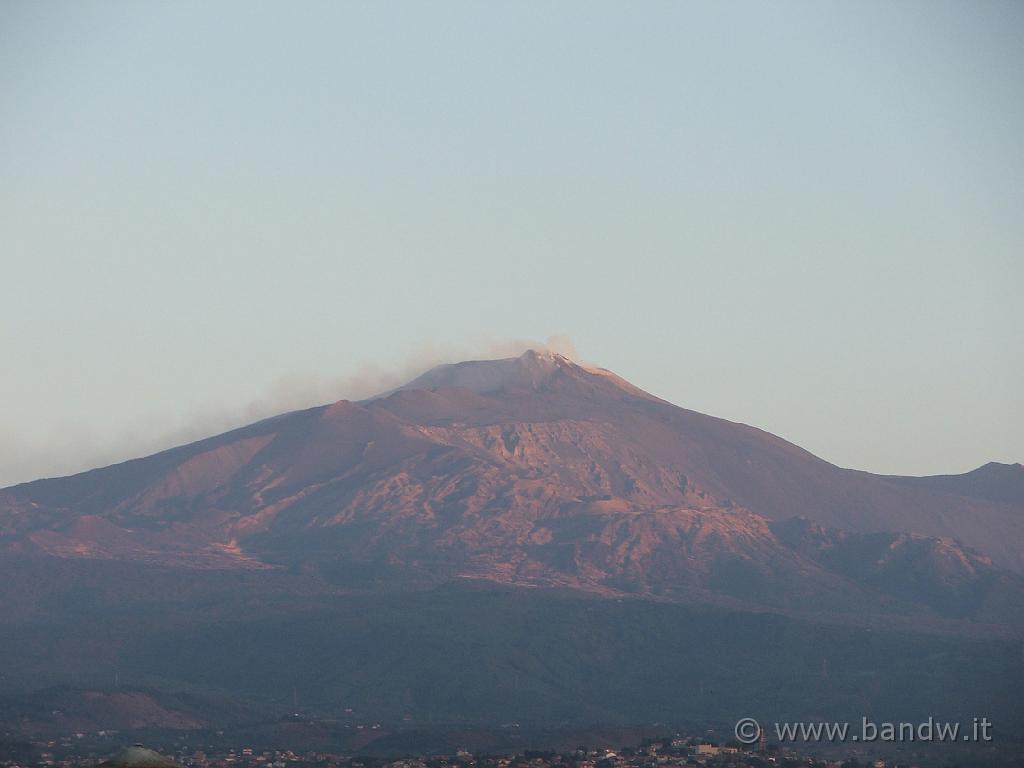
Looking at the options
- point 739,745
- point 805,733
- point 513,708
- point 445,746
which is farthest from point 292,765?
point 513,708

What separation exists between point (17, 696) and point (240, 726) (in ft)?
61.9

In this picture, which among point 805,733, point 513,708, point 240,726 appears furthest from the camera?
point 513,708

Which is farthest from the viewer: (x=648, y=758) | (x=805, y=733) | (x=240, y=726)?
Result: (x=240, y=726)

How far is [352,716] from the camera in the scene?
180375mm

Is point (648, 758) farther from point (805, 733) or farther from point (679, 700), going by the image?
point (679, 700)

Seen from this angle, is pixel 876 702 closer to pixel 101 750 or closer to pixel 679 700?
pixel 679 700

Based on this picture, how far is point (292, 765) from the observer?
423ft

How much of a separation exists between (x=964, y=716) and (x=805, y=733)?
19059mm

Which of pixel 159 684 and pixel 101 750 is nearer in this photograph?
pixel 101 750

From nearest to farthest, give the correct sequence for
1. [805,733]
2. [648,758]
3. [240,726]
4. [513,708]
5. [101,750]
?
[648,758], [101,750], [805,733], [240,726], [513,708]

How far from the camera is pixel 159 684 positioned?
19950cm

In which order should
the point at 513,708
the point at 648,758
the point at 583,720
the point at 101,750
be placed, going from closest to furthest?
the point at 648,758 < the point at 101,750 < the point at 583,720 < the point at 513,708

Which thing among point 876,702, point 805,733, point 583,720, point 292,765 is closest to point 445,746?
point 292,765

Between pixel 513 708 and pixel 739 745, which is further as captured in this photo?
pixel 513 708
